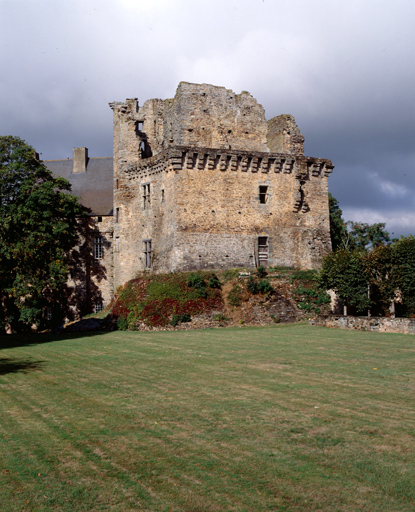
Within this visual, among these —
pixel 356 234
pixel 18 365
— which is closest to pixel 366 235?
pixel 356 234

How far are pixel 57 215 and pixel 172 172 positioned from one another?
9.53m

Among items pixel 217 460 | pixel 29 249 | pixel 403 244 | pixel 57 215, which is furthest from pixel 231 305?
pixel 217 460

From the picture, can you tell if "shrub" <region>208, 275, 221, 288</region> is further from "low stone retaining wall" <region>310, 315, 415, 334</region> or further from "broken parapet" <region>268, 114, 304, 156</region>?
"broken parapet" <region>268, 114, 304, 156</region>

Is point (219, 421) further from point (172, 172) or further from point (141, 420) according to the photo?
point (172, 172)

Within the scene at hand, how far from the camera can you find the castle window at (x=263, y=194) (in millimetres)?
34594

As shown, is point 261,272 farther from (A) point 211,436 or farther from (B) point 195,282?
(A) point 211,436

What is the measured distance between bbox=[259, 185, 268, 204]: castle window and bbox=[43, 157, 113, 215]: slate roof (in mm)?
12892

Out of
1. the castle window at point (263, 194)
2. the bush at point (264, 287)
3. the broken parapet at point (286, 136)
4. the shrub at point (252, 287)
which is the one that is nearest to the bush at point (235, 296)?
the shrub at point (252, 287)

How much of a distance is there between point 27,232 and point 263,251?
14571 millimetres

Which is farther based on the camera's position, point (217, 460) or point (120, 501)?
point (217, 460)

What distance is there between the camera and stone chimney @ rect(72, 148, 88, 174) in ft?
152

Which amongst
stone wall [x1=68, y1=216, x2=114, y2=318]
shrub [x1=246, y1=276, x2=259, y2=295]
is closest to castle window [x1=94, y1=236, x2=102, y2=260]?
stone wall [x1=68, y1=216, x2=114, y2=318]

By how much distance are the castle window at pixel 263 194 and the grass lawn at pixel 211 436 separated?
2131 cm

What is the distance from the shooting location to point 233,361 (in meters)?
14.4
